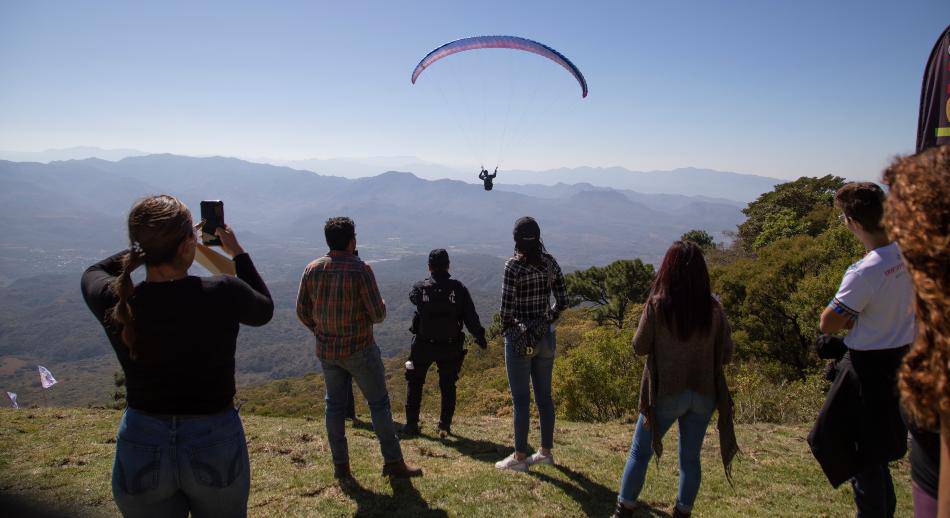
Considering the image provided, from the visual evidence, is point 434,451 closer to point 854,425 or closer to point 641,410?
point 641,410

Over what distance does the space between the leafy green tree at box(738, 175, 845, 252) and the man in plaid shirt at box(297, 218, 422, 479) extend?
44.0 metres

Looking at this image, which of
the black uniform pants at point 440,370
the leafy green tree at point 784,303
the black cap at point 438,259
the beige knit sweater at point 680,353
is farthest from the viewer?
the leafy green tree at point 784,303

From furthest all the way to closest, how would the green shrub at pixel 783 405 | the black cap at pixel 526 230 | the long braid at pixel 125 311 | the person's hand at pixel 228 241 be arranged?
the green shrub at pixel 783 405
the black cap at pixel 526 230
the person's hand at pixel 228 241
the long braid at pixel 125 311

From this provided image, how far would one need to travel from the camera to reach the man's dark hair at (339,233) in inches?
197

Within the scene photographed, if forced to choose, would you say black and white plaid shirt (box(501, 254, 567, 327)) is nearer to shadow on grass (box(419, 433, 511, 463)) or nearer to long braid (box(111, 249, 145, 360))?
shadow on grass (box(419, 433, 511, 463))

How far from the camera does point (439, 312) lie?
7059mm

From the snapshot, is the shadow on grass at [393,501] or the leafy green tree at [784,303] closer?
the shadow on grass at [393,501]

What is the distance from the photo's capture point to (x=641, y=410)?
13.9ft

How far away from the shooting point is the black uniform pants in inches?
284

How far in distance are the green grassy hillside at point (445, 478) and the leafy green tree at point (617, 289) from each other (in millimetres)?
31949

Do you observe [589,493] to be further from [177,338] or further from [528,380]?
[177,338]

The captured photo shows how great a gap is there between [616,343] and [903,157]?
17725 millimetres

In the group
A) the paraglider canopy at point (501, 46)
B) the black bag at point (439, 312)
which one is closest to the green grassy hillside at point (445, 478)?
the black bag at point (439, 312)

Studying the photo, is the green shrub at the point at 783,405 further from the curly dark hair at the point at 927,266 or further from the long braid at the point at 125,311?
the long braid at the point at 125,311
